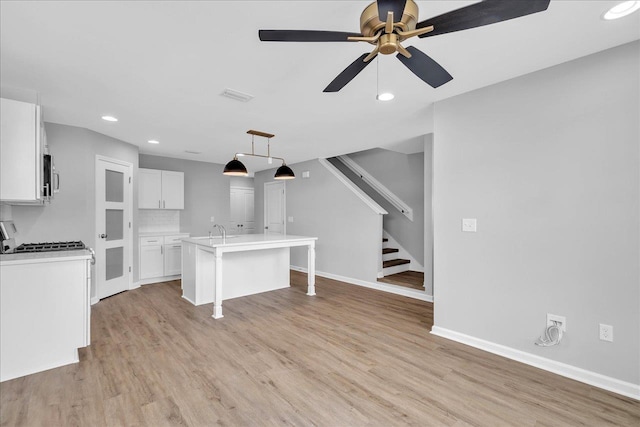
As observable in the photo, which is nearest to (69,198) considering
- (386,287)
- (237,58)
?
(237,58)

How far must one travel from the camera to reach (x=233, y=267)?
4.54 meters

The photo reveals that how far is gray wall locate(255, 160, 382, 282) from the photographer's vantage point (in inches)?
212

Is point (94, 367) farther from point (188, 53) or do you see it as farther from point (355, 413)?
point (188, 53)

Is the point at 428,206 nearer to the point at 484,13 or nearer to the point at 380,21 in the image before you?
the point at 484,13

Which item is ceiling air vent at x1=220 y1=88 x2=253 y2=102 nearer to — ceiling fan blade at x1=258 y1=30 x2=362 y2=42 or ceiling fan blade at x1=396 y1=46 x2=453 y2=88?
ceiling fan blade at x1=258 y1=30 x2=362 y2=42

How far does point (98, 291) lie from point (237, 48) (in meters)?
4.22

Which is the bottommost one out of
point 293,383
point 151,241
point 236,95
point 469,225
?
point 293,383

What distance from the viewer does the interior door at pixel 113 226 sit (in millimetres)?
4402

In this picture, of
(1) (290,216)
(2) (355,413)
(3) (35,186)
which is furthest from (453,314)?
(1) (290,216)

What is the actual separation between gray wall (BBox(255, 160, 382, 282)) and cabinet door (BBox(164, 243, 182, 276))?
2474mm

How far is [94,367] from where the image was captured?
2.51 metres

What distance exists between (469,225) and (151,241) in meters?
5.35

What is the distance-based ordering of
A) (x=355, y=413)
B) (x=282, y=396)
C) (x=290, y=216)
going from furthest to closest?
(x=290, y=216)
(x=282, y=396)
(x=355, y=413)

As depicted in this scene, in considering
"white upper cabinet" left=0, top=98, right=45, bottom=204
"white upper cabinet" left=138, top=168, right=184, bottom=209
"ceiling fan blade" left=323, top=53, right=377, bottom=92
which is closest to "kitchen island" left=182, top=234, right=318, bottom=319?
"white upper cabinet" left=138, top=168, right=184, bottom=209
